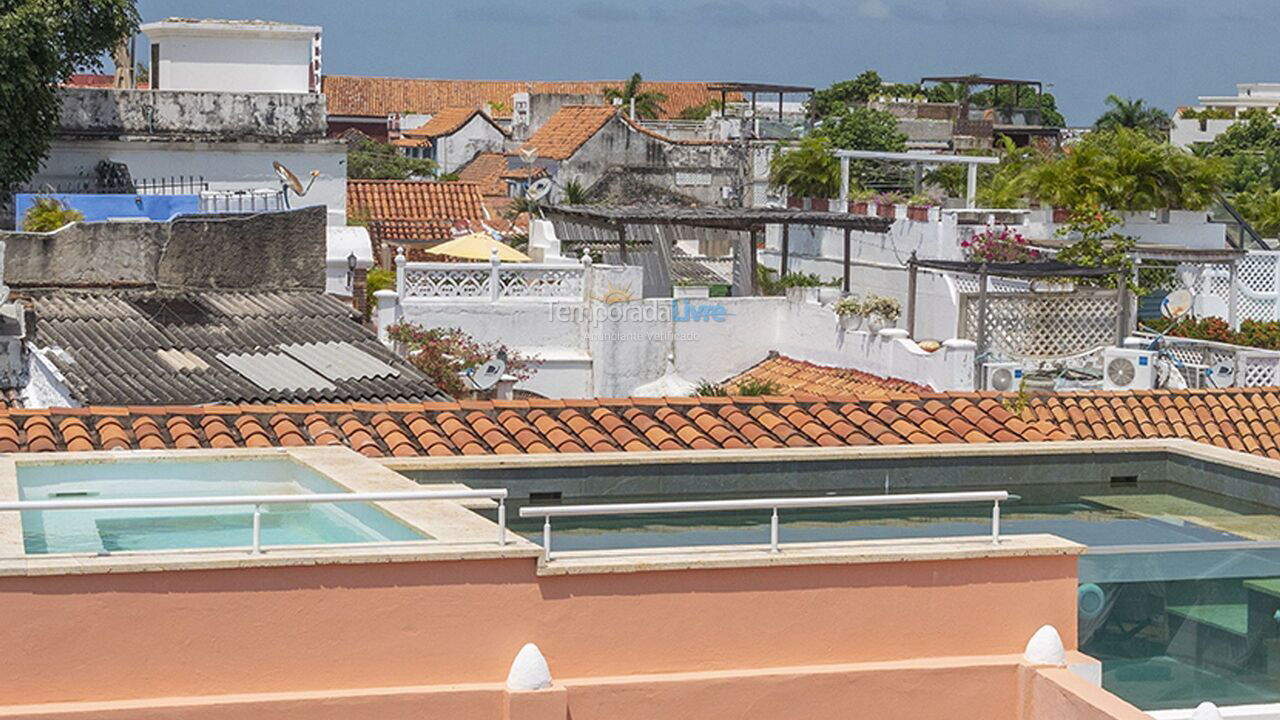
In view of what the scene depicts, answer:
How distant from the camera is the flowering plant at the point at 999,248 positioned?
3228 centimetres

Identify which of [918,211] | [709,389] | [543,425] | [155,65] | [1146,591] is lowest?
[709,389]

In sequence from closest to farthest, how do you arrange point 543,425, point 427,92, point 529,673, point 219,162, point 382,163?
1. point 529,673
2. point 543,425
3. point 219,162
4. point 382,163
5. point 427,92

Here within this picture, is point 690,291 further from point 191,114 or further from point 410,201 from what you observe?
point 410,201

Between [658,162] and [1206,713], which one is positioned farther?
[658,162]

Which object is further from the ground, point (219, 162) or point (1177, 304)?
point (219, 162)

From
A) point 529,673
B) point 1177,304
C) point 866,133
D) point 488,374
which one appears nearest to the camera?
point 529,673

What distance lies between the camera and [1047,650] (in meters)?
8.61

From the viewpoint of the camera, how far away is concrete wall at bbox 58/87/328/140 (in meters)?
31.9

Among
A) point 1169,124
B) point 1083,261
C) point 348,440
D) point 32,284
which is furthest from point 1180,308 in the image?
point 1169,124

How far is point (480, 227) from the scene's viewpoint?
48.2 meters

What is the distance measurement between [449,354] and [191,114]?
8779 mm

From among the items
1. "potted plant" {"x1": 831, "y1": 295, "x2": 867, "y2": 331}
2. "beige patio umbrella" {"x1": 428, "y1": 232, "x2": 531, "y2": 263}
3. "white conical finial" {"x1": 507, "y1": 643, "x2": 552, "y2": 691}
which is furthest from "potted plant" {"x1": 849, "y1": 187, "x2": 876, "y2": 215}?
"white conical finial" {"x1": 507, "y1": 643, "x2": 552, "y2": 691}

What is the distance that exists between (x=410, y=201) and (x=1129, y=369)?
31259 millimetres

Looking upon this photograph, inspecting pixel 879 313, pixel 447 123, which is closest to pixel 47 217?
pixel 879 313
